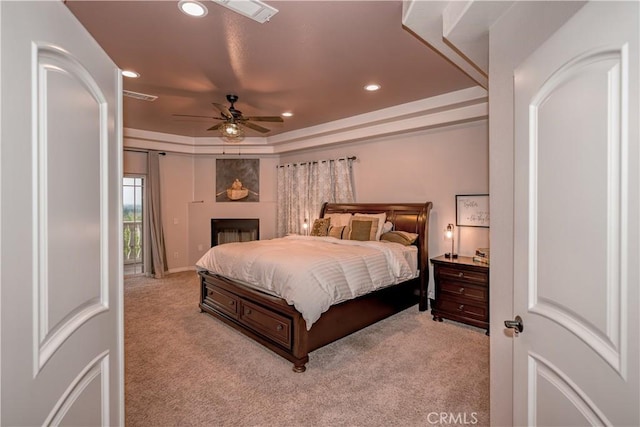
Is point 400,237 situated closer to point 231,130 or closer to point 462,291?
point 462,291

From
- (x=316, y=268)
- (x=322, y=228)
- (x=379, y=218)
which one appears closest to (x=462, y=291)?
(x=379, y=218)

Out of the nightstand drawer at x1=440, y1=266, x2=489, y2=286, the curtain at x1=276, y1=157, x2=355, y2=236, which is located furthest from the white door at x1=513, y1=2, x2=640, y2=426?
the curtain at x1=276, y1=157, x2=355, y2=236

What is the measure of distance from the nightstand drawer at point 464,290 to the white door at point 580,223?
2.44 meters

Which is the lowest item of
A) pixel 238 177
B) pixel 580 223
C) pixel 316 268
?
pixel 316 268

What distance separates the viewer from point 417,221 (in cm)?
454

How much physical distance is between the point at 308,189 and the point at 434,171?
2.44 meters

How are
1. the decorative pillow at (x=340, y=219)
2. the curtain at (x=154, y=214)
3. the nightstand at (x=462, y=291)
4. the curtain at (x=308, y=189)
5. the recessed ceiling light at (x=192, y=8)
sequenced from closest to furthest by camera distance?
the recessed ceiling light at (x=192, y=8) < the nightstand at (x=462, y=291) < the decorative pillow at (x=340, y=219) < the curtain at (x=308, y=189) < the curtain at (x=154, y=214)

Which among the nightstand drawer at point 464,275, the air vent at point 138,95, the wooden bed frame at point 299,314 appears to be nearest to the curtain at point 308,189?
the wooden bed frame at point 299,314

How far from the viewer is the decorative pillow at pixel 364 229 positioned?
179 inches

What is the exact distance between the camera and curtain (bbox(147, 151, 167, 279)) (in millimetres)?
6223

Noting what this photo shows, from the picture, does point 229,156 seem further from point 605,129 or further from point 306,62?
point 605,129

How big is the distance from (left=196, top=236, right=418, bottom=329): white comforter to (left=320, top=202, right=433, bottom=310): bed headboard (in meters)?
0.16

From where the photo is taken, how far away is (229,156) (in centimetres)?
694

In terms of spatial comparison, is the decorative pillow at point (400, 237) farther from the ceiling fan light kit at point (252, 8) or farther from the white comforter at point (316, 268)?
the ceiling fan light kit at point (252, 8)
